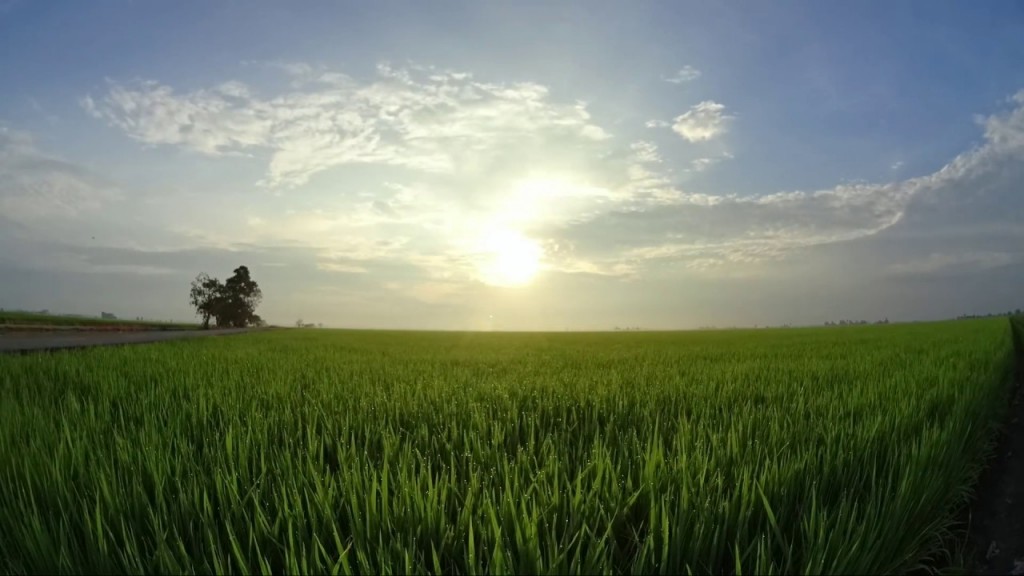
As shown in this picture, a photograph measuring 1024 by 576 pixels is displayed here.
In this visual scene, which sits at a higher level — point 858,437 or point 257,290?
point 257,290

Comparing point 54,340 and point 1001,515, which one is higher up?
point 54,340

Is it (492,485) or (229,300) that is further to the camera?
(229,300)

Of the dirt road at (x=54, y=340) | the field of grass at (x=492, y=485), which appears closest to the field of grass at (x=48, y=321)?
the dirt road at (x=54, y=340)

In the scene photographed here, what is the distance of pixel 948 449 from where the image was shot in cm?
332

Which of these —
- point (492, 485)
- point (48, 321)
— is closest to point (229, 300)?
point (48, 321)

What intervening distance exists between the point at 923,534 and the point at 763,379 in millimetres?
4140

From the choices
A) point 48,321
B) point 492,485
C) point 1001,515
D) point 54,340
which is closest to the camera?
point 492,485

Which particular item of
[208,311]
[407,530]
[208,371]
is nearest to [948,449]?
[407,530]

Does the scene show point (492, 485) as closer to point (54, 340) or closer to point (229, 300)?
point (54, 340)

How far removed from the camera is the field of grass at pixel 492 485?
174 cm

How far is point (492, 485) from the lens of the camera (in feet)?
7.86

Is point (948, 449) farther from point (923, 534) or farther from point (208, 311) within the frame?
point (208, 311)

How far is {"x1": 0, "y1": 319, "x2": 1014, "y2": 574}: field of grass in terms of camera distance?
5.72ft

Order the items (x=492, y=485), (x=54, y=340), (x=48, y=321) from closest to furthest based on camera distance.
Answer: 1. (x=492, y=485)
2. (x=54, y=340)
3. (x=48, y=321)
